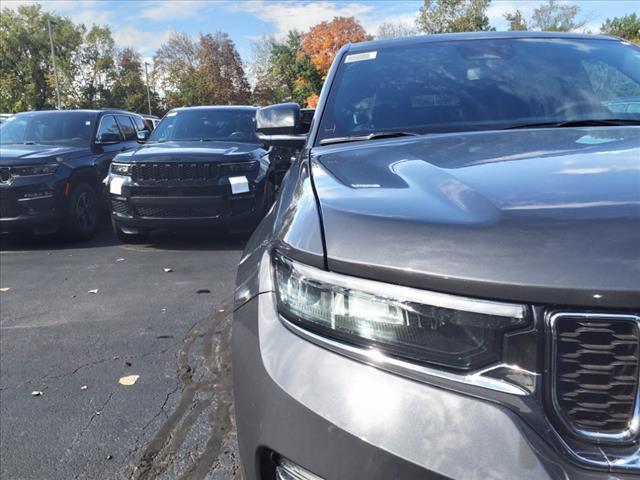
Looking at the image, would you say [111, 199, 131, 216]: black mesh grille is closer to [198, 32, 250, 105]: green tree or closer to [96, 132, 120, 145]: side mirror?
[96, 132, 120, 145]: side mirror

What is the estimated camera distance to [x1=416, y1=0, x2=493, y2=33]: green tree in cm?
3947

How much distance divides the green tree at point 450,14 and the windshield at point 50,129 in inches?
1396

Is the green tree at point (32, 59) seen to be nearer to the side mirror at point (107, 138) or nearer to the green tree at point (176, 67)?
the green tree at point (176, 67)

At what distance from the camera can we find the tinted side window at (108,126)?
27.4 ft

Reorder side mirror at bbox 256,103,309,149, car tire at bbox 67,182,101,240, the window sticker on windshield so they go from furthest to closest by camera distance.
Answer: car tire at bbox 67,182,101,240
side mirror at bbox 256,103,309,149
the window sticker on windshield

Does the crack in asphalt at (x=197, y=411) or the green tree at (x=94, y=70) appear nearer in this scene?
the crack in asphalt at (x=197, y=411)

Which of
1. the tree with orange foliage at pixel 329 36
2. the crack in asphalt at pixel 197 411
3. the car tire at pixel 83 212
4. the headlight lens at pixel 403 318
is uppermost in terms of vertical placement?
the tree with orange foliage at pixel 329 36

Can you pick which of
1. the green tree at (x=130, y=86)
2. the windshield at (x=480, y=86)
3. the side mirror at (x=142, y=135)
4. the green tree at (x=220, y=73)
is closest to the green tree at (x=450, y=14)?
the green tree at (x=220, y=73)

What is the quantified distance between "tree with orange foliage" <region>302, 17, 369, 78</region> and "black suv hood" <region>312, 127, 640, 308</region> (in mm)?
61813

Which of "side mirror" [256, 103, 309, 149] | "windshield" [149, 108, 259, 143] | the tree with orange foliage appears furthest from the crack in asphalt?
the tree with orange foliage

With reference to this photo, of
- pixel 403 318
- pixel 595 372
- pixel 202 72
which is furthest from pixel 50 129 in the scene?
pixel 202 72

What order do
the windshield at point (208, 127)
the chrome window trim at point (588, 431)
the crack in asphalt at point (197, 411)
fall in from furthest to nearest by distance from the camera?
1. the windshield at point (208, 127)
2. the crack in asphalt at point (197, 411)
3. the chrome window trim at point (588, 431)

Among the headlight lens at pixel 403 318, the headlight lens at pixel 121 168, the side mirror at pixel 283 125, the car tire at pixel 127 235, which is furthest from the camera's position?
the car tire at pixel 127 235

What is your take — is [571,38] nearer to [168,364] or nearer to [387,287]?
[387,287]
